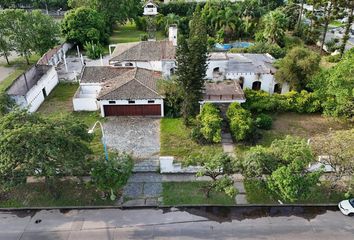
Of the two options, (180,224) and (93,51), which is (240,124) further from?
(93,51)

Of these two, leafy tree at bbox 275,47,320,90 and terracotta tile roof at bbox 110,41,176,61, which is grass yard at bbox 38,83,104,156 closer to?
terracotta tile roof at bbox 110,41,176,61

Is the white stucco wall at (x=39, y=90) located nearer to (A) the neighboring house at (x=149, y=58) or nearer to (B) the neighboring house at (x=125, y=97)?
(B) the neighboring house at (x=125, y=97)

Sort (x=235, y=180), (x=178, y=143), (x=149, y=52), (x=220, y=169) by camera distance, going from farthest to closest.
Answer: (x=149, y=52) → (x=178, y=143) → (x=235, y=180) → (x=220, y=169)

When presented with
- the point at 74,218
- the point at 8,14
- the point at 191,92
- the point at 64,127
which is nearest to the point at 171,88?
the point at 191,92

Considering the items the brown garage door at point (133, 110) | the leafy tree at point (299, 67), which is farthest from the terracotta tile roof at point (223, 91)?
the brown garage door at point (133, 110)

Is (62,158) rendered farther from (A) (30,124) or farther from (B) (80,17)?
(B) (80,17)

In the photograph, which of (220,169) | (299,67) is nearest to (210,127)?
(220,169)
